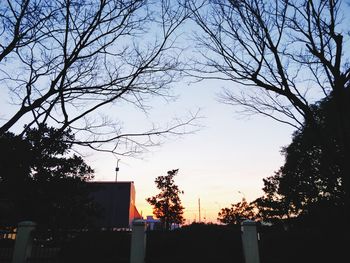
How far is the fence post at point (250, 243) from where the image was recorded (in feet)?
25.8

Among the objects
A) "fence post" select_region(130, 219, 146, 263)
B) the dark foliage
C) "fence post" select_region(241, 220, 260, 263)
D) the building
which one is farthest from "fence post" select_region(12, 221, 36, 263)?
the building

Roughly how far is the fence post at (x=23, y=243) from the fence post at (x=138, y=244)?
132 inches

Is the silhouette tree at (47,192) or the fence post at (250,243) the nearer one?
the fence post at (250,243)

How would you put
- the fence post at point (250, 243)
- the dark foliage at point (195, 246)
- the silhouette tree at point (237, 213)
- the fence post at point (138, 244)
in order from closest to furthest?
the fence post at point (250, 243) → the fence post at point (138, 244) → the dark foliage at point (195, 246) → the silhouette tree at point (237, 213)

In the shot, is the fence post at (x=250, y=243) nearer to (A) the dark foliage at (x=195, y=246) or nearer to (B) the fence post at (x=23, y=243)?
(A) the dark foliage at (x=195, y=246)

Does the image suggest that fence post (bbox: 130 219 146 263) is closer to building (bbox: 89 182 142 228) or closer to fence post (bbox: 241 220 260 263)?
fence post (bbox: 241 220 260 263)

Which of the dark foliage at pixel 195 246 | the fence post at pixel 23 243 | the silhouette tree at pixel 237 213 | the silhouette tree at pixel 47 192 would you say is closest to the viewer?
the fence post at pixel 23 243

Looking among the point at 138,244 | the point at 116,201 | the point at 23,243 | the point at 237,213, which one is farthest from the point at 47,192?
the point at 237,213

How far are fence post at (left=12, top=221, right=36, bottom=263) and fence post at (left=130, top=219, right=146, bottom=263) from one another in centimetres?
334

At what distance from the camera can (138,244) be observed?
27.3 ft

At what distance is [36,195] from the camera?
2012 cm

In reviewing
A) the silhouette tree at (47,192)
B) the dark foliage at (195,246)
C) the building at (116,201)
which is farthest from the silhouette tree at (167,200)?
the dark foliage at (195,246)

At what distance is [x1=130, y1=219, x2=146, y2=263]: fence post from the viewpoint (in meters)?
8.24

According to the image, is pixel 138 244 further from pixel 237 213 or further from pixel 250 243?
pixel 237 213
